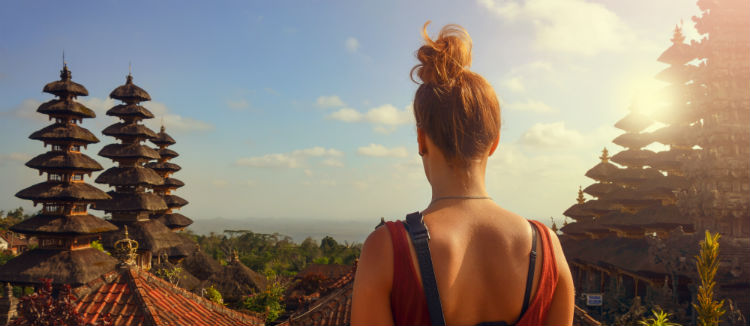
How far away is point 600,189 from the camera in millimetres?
33219

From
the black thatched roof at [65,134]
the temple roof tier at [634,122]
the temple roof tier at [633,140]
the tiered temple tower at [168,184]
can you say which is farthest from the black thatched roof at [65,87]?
the temple roof tier at [634,122]

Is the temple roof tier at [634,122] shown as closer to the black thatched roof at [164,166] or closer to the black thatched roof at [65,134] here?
the black thatched roof at [65,134]

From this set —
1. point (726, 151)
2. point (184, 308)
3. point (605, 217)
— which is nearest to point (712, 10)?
point (726, 151)

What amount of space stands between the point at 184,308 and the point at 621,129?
3453 cm

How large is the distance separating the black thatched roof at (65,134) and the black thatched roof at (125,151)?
4.85 metres

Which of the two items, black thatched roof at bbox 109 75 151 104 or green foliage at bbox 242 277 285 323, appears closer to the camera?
green foliage at bbox 242 277 285 323

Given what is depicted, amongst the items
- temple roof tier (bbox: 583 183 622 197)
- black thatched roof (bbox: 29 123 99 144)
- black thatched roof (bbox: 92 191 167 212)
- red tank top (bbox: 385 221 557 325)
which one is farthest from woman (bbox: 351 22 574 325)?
temple roof tier (bbox: 583 183 622 197)

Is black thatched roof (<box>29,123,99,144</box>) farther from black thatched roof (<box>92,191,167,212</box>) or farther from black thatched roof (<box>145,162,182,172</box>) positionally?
black thatched roof (<box>145,162,182,172</box>)

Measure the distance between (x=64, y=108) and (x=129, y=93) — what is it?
24.0 feet

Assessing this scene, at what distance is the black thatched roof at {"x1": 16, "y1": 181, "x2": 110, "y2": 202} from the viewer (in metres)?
21.8

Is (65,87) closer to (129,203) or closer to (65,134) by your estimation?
(65,134)

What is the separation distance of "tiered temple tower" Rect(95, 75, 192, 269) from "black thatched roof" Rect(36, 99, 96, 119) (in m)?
5.05

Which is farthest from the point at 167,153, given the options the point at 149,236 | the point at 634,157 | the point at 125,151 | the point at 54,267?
the point at 634,157

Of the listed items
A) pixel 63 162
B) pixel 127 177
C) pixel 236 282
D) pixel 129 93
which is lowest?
pixel 236 282
